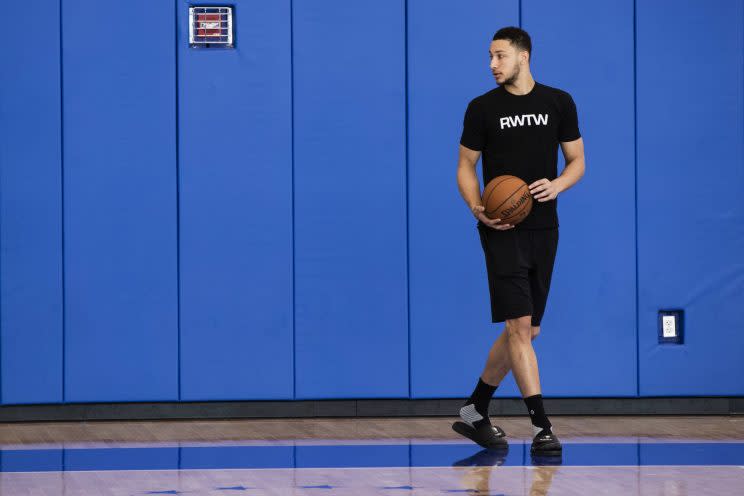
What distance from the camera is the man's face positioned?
4891 millimetres

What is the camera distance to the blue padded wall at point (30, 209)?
597 centimetres

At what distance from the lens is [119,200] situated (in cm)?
603

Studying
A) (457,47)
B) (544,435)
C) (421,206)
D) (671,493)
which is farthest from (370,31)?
(671,493)

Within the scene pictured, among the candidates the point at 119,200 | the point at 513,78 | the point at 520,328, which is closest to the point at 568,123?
the point at 513,78

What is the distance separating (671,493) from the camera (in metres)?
4.01

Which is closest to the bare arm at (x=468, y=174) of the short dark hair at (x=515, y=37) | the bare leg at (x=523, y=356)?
the short dark hair at (x=515, y=37)

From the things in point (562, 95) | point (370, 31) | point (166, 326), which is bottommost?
point (166, 326)

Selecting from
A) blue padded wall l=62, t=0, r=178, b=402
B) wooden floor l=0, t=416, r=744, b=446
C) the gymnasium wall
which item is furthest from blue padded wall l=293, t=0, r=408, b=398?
blue padded wall l=62, t=0, r=178, b=402

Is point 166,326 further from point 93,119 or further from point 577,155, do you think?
point 577,155

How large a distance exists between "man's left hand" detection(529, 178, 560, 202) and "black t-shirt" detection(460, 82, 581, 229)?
0.25 feet

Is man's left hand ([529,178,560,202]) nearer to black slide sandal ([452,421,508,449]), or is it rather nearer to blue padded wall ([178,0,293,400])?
black slide sandal ([452,421,508,449])

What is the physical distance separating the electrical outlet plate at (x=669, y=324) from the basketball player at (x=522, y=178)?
1.44 m

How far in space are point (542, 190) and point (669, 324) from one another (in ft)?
5.62

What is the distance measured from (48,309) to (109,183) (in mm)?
647
